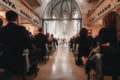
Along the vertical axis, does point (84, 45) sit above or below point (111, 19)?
below

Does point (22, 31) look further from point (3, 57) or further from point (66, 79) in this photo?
point (66, 79)

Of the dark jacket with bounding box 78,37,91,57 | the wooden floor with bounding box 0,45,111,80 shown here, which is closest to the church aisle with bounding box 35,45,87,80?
the wooden floor with bounding box 0,45,111,80

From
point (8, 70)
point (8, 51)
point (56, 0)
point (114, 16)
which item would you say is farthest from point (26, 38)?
point (56, 0)

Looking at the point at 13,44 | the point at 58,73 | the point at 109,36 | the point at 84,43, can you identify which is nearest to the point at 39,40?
the point at 58,73

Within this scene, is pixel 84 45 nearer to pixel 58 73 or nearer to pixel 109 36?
pixel 58 73

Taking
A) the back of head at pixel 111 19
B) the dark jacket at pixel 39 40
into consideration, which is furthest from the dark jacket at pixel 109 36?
the dark jacket at pixel 39 40

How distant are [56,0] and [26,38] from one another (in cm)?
1472

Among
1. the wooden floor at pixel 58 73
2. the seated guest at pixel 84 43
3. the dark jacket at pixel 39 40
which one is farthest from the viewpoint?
the dark jacket at pixel 39 40

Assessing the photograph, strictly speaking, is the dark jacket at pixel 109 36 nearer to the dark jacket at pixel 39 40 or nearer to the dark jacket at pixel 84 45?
the dark jacket at pixel 84 45

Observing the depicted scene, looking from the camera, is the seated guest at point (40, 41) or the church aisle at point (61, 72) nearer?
the church aisle at point (61, 72)

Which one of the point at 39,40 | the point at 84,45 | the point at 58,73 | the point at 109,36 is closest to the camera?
the point at 109,36

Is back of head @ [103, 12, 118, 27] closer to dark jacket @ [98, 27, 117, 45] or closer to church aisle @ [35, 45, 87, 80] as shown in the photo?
dark jacket @ [98, 27, 117, 45]

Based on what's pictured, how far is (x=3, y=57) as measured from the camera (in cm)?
136

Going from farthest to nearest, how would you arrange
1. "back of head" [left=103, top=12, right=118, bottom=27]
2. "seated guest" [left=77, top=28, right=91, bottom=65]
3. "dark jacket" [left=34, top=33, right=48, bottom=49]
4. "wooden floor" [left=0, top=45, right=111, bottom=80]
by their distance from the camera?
"dark jacket" [left=34, top=33, right=48, bottom=49] < "seated guest" [left=77, top=28, right=91, bottom=65] < "wooden floor" [left=0, top=45, right=111, bottom=80] < "back of head" [left=103, top=12, right=118, bottom=27]
